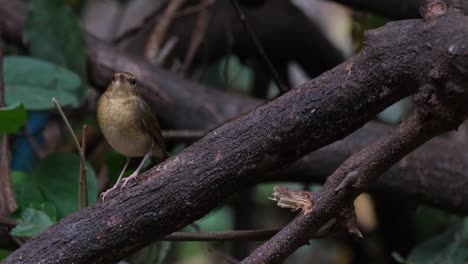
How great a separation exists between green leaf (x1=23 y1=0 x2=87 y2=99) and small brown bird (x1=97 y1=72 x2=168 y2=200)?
2.16 ft

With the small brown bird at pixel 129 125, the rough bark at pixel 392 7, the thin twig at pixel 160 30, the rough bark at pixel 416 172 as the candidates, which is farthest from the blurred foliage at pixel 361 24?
the small brown bird at pixel 129 125

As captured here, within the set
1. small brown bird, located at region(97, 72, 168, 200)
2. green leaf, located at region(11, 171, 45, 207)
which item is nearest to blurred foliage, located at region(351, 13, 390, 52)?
small brown bird, located at region(97, 72, 168, 200)

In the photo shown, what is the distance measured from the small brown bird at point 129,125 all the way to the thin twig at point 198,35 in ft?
3.68

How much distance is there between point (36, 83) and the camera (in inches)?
110

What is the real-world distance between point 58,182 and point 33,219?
521 millimetres

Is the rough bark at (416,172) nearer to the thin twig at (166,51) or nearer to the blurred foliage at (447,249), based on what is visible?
the blurred foliage at (447,249)

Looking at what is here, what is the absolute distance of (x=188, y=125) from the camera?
3.28 m

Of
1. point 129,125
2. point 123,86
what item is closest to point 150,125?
point 129,125

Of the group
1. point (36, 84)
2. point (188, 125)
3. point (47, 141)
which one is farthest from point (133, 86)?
point (47, 141)

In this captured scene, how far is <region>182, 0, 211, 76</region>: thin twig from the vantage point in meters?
3.70

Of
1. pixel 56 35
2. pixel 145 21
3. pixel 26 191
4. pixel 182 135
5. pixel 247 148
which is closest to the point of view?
pixel 247 148

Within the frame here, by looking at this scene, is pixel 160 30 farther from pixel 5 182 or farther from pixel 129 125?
pixel 5 182

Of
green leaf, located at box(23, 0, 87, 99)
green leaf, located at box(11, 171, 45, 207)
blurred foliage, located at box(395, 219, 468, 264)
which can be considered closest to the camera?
green leaf, located at box(11, 171, 45, 207)

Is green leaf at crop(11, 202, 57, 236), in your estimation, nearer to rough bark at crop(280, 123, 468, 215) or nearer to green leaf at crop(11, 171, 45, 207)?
green leaf at crop(11, 171, 45, 207)
